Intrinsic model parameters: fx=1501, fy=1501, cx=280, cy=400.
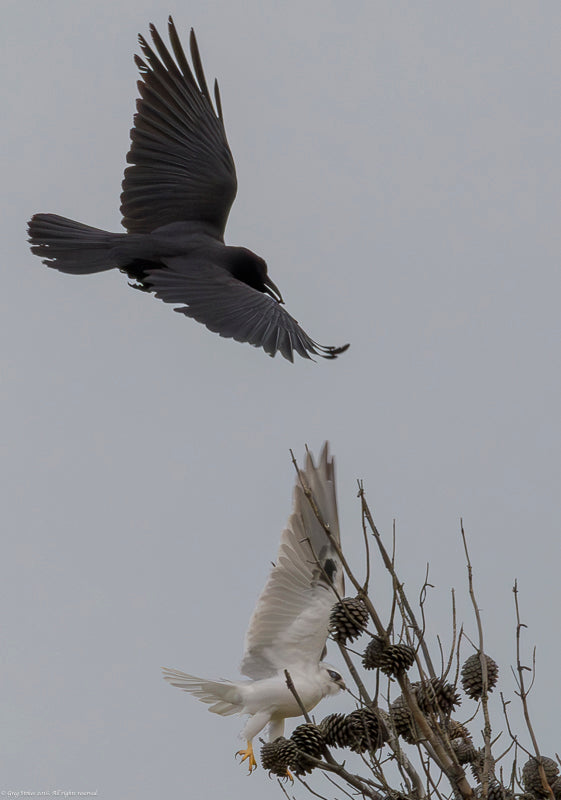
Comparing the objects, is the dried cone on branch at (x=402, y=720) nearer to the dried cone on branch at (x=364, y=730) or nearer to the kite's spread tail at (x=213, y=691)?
the dried cone on branch at (x=364, y=730)

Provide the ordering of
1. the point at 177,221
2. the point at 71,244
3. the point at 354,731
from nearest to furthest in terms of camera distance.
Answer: the point at 354,731 < the point at 71,244 < the point at 177,221

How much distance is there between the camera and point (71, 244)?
24.4 feet

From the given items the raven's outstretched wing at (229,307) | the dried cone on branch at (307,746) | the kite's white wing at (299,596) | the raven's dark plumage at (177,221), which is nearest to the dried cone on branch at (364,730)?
the dried cone on branch at (307,746)

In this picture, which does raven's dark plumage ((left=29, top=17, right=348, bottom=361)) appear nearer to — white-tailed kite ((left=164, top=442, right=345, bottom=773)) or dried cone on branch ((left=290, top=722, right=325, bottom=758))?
white-tailed kite ((left=164, top=442, right=345, bottom=773))

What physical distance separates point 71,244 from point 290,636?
7.83ft

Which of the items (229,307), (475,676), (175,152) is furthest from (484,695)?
(175,152)

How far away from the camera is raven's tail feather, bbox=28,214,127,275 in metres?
7.31

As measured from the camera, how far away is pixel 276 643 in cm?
809

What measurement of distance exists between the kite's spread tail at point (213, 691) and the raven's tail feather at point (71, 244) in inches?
83.0

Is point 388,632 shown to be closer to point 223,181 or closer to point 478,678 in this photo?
point 478,678

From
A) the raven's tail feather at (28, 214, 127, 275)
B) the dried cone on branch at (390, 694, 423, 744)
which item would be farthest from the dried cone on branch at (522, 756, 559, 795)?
the raven's tail feather at (28, 214, 127, 275)

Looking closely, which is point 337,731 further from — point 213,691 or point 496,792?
point 213,691

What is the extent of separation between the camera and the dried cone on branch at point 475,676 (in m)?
5.21

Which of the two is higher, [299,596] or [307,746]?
[299,596]
